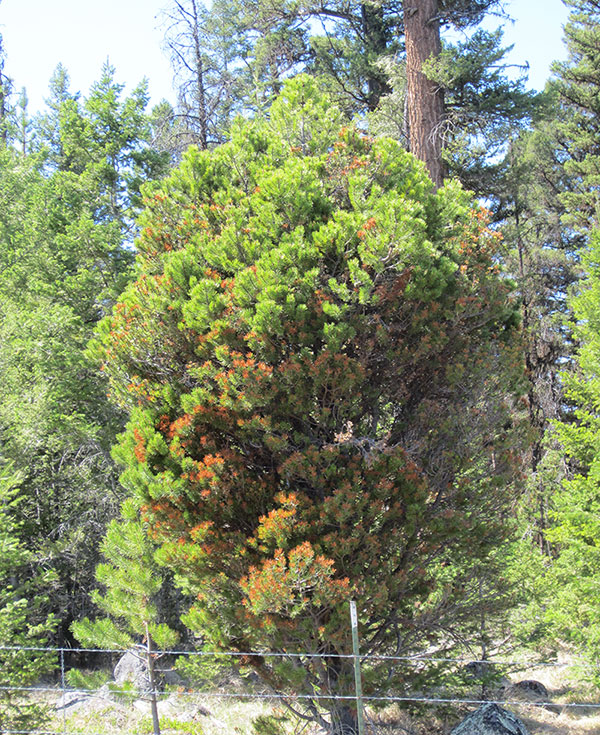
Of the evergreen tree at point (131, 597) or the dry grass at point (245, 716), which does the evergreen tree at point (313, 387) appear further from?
the dry grass at point (245, 716)

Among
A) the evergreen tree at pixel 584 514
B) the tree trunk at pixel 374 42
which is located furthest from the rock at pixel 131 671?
the tree trunk at pixel 374 42

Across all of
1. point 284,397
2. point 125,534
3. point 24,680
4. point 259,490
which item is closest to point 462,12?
point 284,397

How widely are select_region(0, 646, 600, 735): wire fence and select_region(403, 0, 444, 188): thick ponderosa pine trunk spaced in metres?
6.21

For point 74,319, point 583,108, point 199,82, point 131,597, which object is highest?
point 583,108

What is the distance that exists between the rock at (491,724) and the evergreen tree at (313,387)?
83 cm

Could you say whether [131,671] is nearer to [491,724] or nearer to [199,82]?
[491,724]

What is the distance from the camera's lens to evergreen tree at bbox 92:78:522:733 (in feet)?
18.4

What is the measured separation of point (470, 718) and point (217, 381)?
416cm

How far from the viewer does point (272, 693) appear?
310 inches

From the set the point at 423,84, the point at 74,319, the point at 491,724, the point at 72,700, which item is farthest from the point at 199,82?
the point at 491,724

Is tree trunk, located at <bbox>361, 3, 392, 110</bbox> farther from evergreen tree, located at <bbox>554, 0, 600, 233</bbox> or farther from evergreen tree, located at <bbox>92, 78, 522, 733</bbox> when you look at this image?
evergreen tree, located at <bbox>92, 78, 522, 733</bbox>

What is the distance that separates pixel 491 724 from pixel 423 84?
7.90 meters

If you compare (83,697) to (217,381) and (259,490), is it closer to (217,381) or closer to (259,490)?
(259,490)

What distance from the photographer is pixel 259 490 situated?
20.3ft
